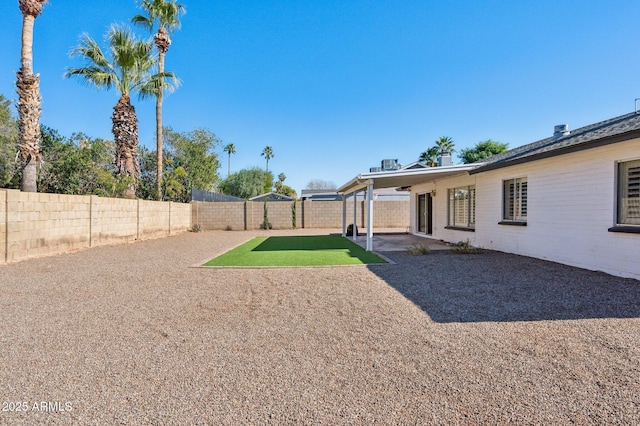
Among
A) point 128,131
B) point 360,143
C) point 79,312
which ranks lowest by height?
point 79,312

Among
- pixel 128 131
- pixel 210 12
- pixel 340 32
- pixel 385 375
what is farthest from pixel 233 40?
pixel 385 375

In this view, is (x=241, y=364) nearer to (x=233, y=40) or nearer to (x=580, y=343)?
(x=580, y=343)

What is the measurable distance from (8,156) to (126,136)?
5463mm

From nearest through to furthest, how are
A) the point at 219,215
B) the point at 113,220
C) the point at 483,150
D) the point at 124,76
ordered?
the point at 113,220, the point at 124,76, the point at 219,215, the point at 483,150

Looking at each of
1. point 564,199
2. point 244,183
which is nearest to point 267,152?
point 244,183

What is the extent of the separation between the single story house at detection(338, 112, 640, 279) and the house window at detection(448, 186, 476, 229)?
38mm

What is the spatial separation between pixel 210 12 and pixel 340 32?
5073mm

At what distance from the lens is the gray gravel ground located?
2434 millimetres

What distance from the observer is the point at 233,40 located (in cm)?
1487

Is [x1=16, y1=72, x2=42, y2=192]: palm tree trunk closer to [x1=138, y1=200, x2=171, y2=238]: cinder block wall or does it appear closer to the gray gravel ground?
[x1=138, y1=200, x2=171, y2=238]: cinder block wall

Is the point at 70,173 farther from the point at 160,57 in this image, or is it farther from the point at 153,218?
the point at 160,57

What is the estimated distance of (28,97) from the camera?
1057cm

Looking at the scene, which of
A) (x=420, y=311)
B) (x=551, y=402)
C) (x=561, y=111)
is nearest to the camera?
(x=551, y=402)

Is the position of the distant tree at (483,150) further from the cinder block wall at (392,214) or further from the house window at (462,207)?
the house window at (462,207)
